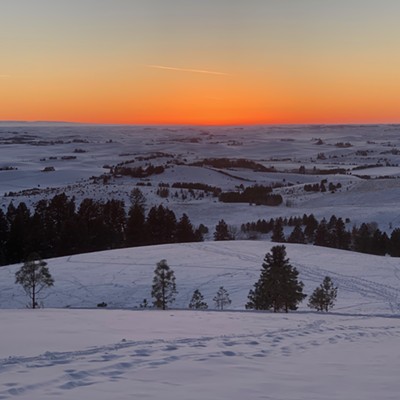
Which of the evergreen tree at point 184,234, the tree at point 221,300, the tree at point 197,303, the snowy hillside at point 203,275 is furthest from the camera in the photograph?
the evergreen tree at point 184,234

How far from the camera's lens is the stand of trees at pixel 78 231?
48.5 metres

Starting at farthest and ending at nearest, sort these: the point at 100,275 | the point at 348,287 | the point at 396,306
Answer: the point at 100,275 → the point at 348,287 → the point at 396,306

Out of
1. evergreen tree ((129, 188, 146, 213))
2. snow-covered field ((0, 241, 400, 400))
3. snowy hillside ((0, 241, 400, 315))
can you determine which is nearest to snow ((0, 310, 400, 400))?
snow-covered field ((0, 241, 400, 400))

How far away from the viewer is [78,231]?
50469mm

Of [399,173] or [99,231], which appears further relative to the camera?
[399,173]

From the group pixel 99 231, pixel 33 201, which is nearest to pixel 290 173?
pixel 33 201

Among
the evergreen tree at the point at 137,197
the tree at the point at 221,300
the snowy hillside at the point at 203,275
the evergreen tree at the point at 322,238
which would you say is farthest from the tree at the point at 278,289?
the evergreen tree at the point at 137,197

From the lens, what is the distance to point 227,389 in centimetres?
853

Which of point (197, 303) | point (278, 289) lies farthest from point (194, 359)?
point (197, 303)

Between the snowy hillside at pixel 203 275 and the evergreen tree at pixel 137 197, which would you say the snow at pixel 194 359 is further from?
the evergreen tree at pixel 137 197

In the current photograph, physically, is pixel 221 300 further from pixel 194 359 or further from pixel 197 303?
pixel 194 359

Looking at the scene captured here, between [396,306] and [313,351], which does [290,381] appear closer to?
[313,351]

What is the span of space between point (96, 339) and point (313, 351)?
516cm

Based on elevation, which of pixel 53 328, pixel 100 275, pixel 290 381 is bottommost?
pixel 100 275
